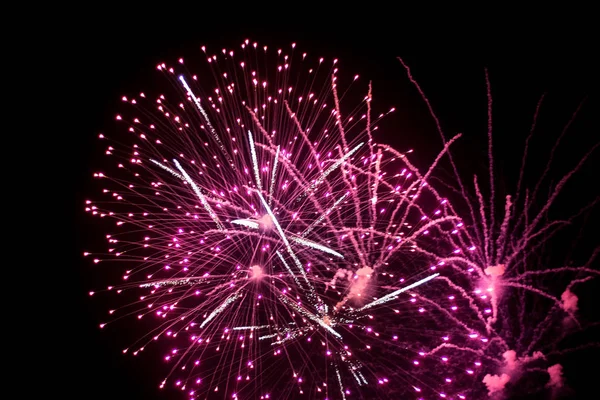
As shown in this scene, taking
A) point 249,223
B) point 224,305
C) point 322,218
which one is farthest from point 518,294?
point 224,305

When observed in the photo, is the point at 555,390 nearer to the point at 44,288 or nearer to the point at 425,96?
the point at 425,96

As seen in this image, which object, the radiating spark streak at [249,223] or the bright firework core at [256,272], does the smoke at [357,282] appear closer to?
the bright firework core at [256,272]

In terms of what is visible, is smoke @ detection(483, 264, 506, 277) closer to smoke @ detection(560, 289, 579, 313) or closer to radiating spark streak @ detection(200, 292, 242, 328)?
smoke @ detection(560, 289, 579, 313)

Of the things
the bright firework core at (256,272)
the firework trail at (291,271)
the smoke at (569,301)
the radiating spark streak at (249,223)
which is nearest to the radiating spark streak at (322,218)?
the firework trail at (291,271)

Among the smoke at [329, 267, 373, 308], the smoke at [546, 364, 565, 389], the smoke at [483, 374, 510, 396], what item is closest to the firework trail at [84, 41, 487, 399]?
the smoke at [329, 267, 373, 308]

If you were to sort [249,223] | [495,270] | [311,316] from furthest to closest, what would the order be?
1. [311,316]
2. [249,223]
3. [495,270]

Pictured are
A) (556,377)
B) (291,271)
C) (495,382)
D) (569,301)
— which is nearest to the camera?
(556,377)

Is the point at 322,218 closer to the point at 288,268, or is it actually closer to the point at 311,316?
the point at 288,268

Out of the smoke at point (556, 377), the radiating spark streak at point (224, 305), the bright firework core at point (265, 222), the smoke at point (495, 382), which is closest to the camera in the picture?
the smoke at point (556, 377)
